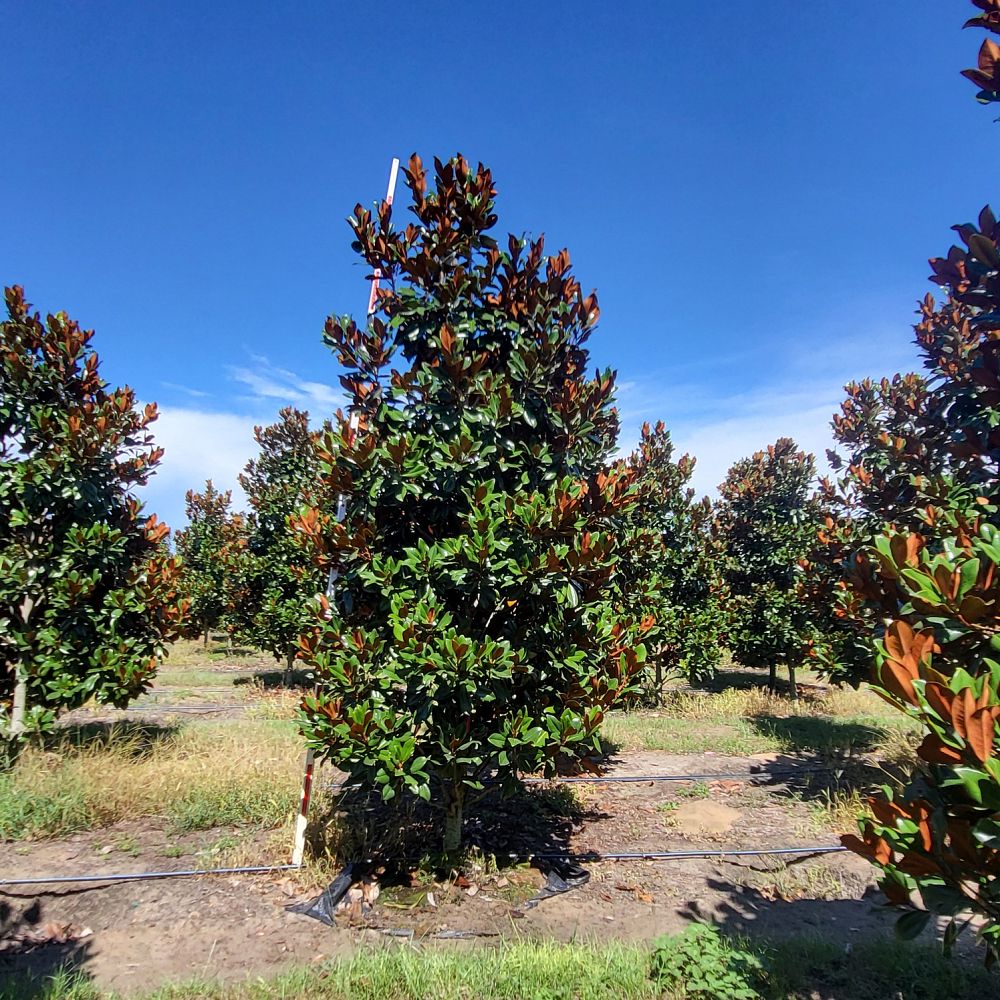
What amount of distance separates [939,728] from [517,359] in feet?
11.7

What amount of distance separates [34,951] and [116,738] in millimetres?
4254

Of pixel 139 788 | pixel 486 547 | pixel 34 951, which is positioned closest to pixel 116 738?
pixel 139 788

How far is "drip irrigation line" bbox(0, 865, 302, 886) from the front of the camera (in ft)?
14.2

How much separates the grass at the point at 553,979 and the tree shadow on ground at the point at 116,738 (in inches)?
166

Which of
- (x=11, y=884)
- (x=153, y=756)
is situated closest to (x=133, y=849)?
(x=11, y=884)

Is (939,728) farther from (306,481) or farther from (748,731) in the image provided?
(306,481)

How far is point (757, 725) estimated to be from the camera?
34.2 ft

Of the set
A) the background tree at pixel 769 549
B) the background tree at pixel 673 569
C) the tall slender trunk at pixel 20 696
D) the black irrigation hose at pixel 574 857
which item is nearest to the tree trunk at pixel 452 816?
the black irrigation hose at pixel 574 857

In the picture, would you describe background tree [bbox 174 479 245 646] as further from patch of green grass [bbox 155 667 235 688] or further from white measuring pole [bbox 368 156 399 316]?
white measuring pole [bbox 368 156 399 316]

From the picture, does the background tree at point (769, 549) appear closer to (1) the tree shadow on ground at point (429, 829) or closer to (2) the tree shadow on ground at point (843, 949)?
(1) the tree shadow on ground at point (429, 829)

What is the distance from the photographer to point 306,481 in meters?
16.2

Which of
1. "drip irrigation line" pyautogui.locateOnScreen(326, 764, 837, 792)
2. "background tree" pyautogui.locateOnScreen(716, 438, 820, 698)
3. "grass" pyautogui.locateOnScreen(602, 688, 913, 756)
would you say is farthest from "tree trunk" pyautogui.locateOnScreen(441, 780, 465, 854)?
"background tree" pyautogui.locateOnScreen(716, 438, 820, 698)

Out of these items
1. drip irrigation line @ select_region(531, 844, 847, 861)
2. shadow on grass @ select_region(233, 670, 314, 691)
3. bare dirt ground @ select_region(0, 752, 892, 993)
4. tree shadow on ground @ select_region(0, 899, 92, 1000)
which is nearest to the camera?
tree shadow on ground @ select_region(0, 899, 92, 1000)

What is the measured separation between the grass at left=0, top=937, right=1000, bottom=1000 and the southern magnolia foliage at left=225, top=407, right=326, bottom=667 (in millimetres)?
9281
